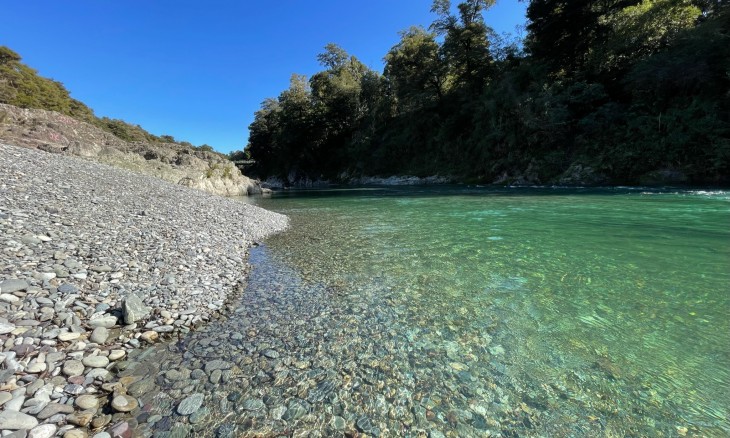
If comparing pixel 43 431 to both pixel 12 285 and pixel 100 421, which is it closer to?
pixel 100 421

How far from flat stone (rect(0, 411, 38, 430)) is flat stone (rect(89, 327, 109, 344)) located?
1230 millimetres

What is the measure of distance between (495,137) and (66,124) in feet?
123

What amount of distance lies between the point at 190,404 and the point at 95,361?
1297 mm

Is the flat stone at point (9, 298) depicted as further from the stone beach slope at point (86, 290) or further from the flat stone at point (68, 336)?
the flat stone at point (68, 336)

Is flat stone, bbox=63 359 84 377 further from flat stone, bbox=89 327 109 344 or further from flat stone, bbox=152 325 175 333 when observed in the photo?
flat stone, bbox=152 325 175 333

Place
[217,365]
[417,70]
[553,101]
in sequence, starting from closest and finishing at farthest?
[217,365], [553,101], [417,70]

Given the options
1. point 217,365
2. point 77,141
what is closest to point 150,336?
point 217,365

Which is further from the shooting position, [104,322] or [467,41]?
[467,41]

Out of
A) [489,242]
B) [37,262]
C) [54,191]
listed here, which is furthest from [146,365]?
[54,191]

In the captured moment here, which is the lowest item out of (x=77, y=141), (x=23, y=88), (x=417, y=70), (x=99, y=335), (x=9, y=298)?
(x=99, y=335)

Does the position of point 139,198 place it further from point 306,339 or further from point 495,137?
point 495,137

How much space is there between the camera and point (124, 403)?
2793 millimetres

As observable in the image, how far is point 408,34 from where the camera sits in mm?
51812

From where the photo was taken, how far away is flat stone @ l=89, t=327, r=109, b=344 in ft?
11.9
